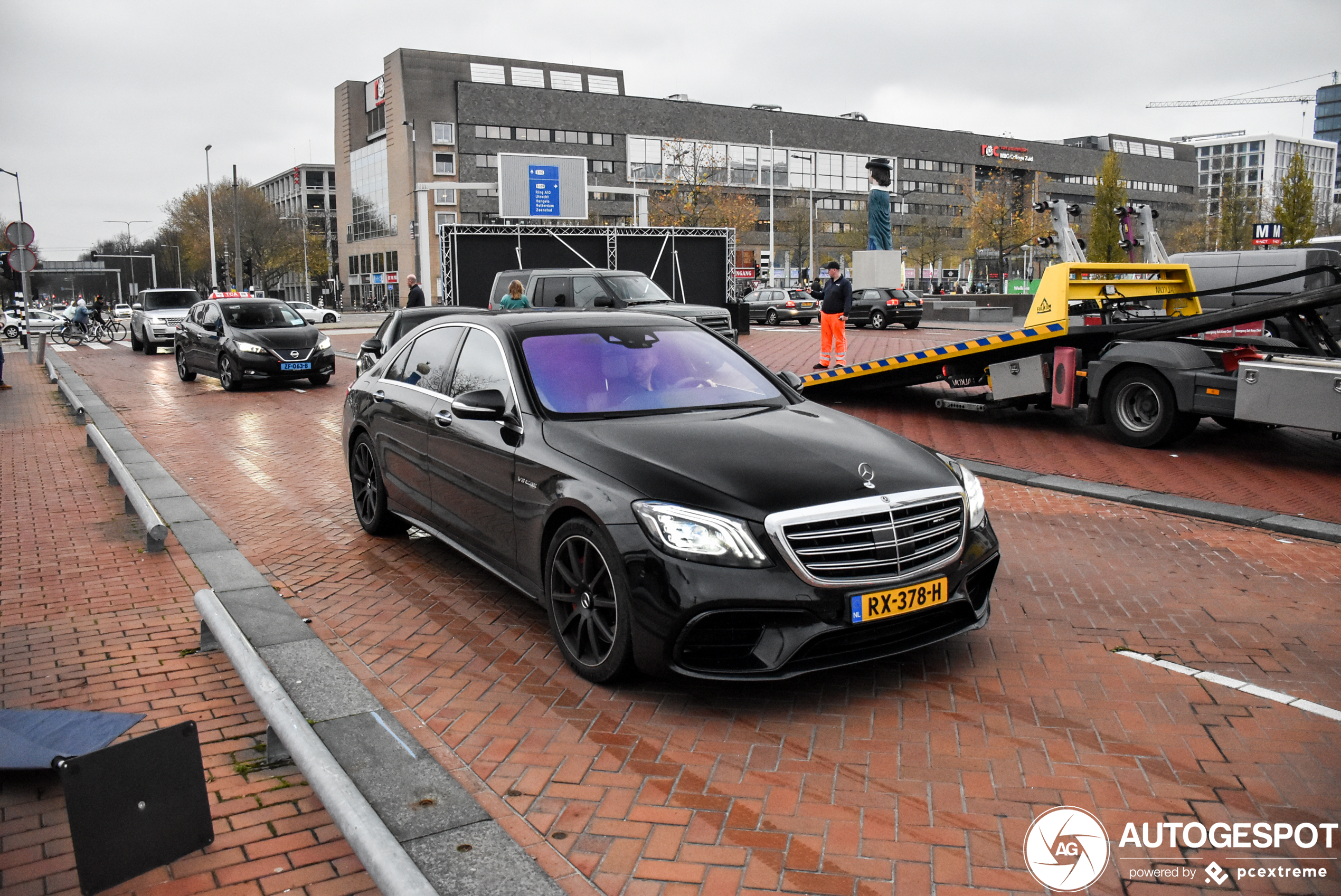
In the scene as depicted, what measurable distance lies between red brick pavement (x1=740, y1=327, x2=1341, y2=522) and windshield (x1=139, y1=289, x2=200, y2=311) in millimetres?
22889

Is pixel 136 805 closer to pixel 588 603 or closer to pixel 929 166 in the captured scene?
pixel 588 603

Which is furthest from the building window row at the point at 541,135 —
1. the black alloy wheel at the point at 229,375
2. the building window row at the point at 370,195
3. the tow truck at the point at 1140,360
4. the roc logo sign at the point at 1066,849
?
the roc logo sign at the point at 1066,849

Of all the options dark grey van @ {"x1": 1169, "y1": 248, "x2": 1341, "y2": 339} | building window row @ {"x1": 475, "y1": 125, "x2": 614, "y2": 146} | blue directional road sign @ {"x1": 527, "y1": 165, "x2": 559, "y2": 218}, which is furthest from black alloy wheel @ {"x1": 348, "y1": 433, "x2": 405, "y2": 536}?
building window row @ {"x1": 475, "y1": 125, "x2": 614, "y2": 146}

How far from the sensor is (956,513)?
4.30m

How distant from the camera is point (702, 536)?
12.6 feet

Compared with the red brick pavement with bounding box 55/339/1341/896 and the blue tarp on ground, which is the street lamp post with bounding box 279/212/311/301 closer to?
the red brick pavement with bounding box 55/339/1341/896

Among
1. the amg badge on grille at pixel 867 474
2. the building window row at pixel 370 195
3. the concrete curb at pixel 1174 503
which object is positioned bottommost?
the concrete curb at pixel 1174 503

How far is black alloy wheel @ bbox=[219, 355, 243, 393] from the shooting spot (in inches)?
675

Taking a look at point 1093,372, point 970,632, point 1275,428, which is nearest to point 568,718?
point 970,632

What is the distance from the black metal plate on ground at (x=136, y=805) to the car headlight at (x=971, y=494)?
309 centimetres

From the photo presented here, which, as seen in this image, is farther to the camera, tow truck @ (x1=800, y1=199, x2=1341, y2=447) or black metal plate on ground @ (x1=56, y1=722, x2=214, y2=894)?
tow truck @ (x1=800, y1=199, x2=1341, y2=447)

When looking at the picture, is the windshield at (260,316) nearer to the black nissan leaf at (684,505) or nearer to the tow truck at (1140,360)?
the tow truck at (1140,360)

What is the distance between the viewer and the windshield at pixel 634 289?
703 inches

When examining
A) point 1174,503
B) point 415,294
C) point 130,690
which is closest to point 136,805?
point 130,690
